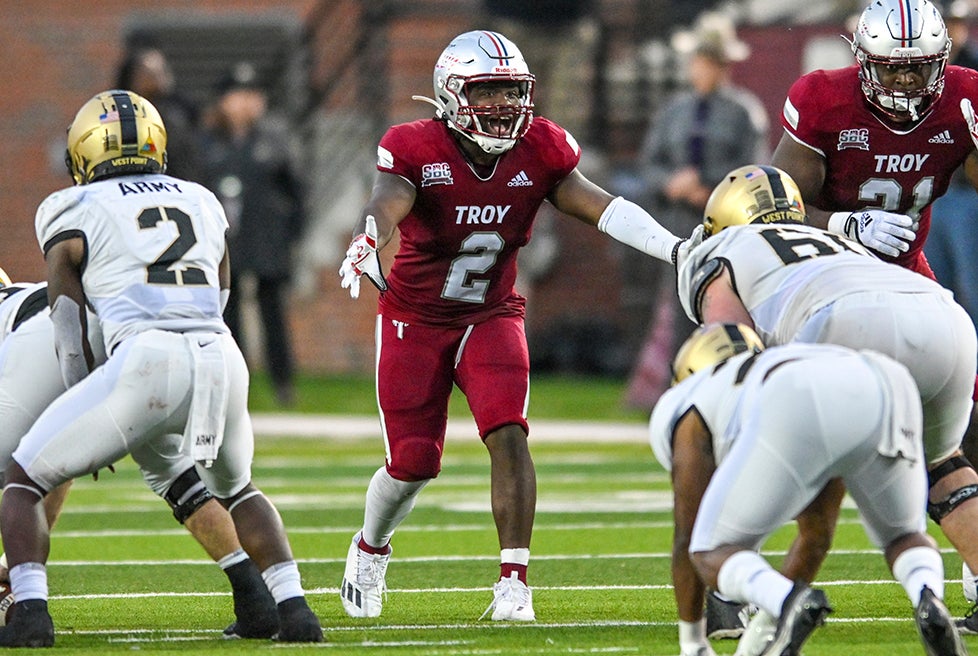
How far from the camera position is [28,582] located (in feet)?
16.7

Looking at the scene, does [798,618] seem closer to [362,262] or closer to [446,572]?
[362,262]

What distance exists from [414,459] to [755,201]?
159 centimetres

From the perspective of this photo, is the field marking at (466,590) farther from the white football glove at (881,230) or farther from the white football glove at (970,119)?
the white football glove at (970,119)

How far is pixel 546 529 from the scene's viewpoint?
321 inches

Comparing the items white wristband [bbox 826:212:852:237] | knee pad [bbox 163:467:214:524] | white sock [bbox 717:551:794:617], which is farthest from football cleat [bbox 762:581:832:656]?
knee pad [bbox 163:467:214:524]

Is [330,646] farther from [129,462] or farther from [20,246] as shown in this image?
[20,246]

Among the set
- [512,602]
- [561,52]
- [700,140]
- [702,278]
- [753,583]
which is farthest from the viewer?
[561,52]

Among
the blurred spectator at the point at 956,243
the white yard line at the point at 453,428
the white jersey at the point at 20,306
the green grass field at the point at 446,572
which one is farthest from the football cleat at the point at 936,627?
the white yard line at the point at 453,428

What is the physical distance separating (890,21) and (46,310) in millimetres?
2710

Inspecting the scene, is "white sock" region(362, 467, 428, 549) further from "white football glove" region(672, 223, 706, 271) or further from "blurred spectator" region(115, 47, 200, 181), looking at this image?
"blurred spectator" region(115, 47, 200, 181)

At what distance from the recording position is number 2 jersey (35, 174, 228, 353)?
525cm

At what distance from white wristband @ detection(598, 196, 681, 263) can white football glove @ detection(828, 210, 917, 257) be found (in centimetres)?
54

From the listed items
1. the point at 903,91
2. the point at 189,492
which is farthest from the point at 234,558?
the point at 903,91

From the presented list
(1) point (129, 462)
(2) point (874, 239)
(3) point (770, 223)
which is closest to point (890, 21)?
(2) point (874, 239)
